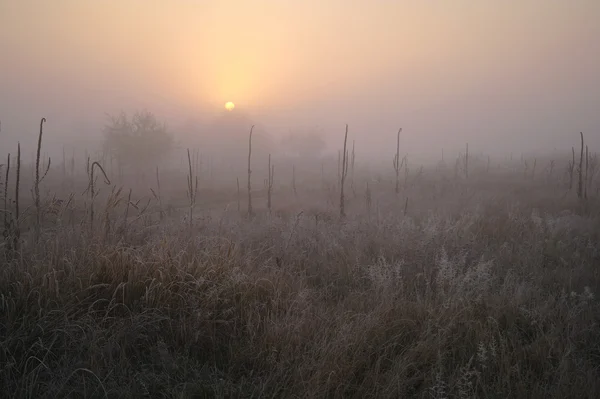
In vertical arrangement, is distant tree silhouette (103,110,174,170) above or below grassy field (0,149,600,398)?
above

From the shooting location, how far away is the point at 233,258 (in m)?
3.68

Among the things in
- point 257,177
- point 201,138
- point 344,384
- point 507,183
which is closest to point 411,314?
point 344,384

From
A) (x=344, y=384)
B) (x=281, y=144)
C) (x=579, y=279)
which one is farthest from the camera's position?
(x=281, y=144)

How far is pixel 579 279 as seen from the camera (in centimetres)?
411

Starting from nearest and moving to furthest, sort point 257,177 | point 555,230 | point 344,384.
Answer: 1. point 344,384
2. point 555,230
3. point 257,177

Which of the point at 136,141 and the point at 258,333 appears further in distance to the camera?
the point at 136,141

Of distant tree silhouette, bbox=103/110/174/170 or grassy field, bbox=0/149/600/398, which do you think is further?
distant tree silhouette, bbox=103/110/174/170

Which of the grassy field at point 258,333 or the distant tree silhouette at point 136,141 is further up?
the distant tree silhouette at point 136,141

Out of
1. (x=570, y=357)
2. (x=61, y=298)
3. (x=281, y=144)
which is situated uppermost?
(x=281, y=144)

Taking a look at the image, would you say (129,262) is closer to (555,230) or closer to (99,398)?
Answer: (99,398)

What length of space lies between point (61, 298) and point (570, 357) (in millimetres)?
3983

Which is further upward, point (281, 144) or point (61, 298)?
point (281, 144)

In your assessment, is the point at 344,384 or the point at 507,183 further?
the point at 507,183

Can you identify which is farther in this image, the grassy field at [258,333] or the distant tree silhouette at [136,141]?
the distant tree silhouette at [136,141]
